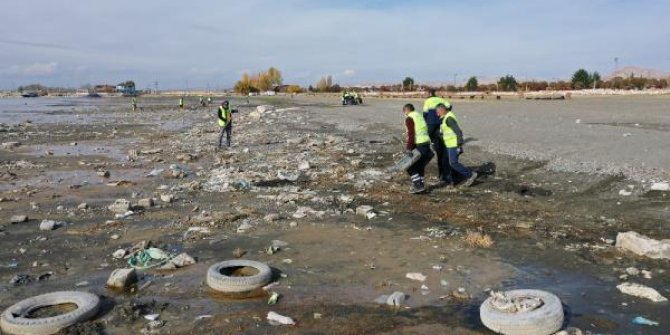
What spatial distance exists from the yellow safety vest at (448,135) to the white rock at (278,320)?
5.96 meters

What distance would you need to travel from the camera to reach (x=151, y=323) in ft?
15.9

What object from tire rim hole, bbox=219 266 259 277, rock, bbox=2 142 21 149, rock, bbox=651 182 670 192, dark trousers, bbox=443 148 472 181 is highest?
dark trousers, bbox=443 148 472 181

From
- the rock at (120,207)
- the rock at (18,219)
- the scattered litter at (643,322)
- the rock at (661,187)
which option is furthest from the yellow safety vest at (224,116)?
the scattered litter at (643,322)

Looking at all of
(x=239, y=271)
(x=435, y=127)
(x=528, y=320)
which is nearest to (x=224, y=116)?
(x=435, y=127)

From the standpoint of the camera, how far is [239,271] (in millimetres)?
6000

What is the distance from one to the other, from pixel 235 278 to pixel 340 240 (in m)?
2.08

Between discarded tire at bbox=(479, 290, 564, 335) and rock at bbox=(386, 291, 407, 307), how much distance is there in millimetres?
799

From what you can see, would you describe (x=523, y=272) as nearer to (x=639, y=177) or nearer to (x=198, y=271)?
(x=198, y=271)

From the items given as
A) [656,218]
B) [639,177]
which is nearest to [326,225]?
[656,218]

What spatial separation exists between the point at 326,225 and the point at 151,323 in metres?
Answer: 3.55

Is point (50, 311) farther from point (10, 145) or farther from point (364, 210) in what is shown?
point (10, 145)

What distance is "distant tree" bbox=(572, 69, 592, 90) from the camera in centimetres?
6072

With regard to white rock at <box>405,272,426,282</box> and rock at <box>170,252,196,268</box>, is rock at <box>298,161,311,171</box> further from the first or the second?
white rock at <box>405,272,426,282</box>

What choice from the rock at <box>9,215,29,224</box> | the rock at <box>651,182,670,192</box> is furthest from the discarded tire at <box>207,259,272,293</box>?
the rock at <box>651,182,670,192</box>
